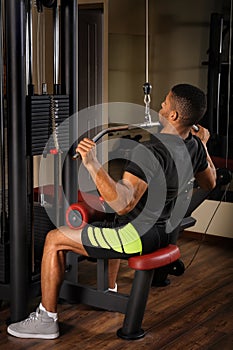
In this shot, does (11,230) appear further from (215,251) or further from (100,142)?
(100,142)

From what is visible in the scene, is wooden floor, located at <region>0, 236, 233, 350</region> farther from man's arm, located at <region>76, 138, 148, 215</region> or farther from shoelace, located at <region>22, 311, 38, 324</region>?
man's arm, located at <region>76, 138, 148, 215</region>

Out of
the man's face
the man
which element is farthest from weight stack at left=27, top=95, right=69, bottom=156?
the man's face

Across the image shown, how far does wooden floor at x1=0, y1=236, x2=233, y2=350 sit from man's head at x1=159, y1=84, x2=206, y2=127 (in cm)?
98

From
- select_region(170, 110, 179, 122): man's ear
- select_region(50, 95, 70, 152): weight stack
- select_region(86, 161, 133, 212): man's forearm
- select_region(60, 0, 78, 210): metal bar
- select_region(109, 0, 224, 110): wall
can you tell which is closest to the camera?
select_region(86, 161, 133, 212): man's forearm

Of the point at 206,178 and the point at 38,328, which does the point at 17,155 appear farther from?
the point at 206,178

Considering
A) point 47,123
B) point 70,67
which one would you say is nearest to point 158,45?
point 70,67

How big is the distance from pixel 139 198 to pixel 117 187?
0.38 feet

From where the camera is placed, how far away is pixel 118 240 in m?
2.66

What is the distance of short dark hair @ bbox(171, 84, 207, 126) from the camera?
8.52 feet

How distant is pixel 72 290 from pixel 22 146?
78cm

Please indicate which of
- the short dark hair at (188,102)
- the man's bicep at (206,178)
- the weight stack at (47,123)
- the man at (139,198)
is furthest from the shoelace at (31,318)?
the short dark hair at (188,102)

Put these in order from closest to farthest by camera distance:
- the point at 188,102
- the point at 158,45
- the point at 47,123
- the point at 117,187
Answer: the point at 117,187, the point at 188,102, the point at 47,123, the point at 158,45

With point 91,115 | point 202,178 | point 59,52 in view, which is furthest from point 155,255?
point 91,115

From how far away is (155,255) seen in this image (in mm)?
2709
